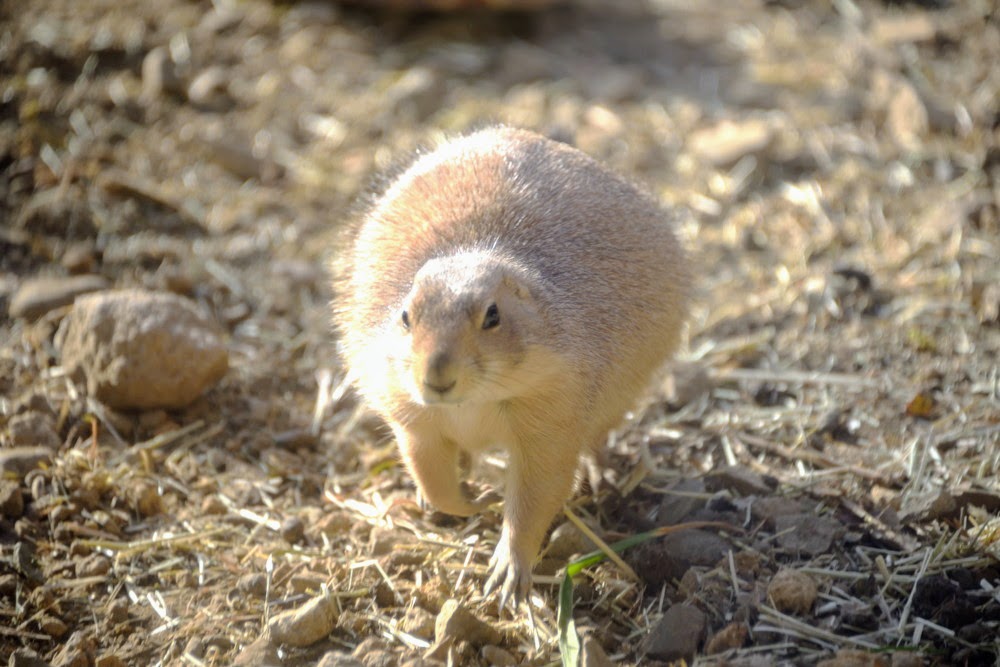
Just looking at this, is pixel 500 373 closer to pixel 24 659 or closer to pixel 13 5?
pixel 24 659

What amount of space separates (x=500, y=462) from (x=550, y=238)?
1288mm

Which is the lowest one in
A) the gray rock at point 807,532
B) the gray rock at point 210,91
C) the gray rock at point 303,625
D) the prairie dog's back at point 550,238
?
the gray rock at point 807,532

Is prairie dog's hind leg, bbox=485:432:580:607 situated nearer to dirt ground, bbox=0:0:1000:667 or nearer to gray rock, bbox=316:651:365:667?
dirt ground, bbox=0:0:1000:667

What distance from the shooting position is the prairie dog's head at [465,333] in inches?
132

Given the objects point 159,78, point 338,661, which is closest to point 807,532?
point 338,661

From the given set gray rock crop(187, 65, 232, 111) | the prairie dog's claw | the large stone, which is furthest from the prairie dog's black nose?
gray rock crop(187, 65, 232, 111)

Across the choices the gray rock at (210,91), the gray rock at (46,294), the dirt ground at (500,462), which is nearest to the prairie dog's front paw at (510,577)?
the dirt ground at (500,462)

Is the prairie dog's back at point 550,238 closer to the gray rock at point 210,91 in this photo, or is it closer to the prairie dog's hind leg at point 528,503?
the prairie dog's hind leg at point 528,503

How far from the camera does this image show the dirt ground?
3768 millimetres

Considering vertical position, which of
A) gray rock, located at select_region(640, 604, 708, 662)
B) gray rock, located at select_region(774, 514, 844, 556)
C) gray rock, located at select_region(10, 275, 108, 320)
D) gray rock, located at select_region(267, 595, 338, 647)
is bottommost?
gray rock, located at select_region(774, 514, 844, 556)

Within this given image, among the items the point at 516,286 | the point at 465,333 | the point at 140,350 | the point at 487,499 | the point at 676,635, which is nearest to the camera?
the point at 465,333

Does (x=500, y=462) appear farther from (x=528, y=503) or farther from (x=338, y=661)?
(x=338, y=661)

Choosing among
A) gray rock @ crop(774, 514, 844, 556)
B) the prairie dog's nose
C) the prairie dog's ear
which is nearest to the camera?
the prairie dog's nose

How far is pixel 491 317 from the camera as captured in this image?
3535mm
